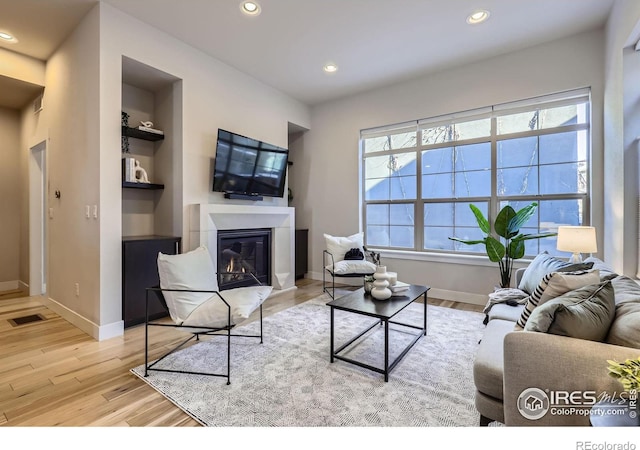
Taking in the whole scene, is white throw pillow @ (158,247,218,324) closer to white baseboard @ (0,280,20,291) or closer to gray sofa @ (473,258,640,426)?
gray sofa @ (473,258,640,426)

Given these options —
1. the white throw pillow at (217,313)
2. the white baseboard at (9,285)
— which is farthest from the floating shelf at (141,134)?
the white baseboard at (9,285)

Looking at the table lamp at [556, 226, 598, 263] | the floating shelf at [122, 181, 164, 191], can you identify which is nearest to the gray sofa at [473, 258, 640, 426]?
the table lamp at [556, 226, 598, 263]

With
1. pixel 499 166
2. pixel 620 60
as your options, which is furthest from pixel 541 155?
pixel 620 60

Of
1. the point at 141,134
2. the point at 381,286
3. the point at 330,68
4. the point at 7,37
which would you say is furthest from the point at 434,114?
the point at 7,37

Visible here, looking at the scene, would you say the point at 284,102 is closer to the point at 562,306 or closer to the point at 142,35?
the point at 142,35

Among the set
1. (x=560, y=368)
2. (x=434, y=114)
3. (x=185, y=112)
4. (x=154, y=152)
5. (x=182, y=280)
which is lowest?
(x=560, y=368)

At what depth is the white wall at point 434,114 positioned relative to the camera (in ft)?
10.8

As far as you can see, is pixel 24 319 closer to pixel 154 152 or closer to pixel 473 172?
pixel 154 152

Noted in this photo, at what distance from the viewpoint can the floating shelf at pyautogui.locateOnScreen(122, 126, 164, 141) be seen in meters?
3.21

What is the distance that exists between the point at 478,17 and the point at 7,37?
191 inches

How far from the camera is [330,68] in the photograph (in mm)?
4027

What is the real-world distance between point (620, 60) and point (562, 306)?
265 centimetres

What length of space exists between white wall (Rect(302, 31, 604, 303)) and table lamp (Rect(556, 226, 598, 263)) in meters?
0.85
